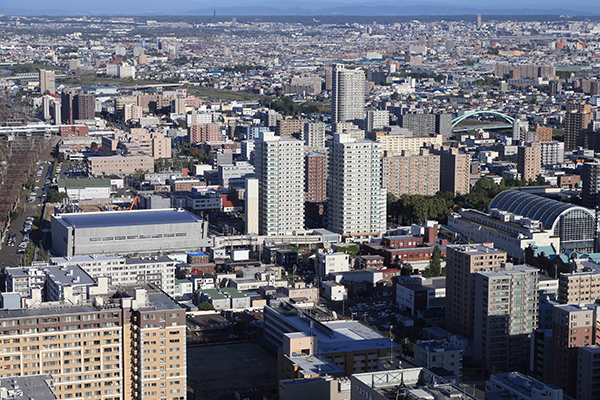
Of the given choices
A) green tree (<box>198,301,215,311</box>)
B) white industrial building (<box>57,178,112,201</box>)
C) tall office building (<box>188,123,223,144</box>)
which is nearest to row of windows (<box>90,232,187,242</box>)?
green tree (<box>198,301,215,311</box>)

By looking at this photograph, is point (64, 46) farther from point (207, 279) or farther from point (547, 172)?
point (207, 279)

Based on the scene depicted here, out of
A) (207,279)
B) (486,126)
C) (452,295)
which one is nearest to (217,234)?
(207,279)

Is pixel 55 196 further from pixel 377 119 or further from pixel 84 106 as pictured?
pixel 84 106

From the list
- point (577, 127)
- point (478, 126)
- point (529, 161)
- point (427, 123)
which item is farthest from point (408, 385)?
point (478, 126)

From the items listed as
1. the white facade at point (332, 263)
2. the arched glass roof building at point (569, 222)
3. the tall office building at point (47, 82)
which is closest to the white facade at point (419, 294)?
the white facade at point (332, 263)

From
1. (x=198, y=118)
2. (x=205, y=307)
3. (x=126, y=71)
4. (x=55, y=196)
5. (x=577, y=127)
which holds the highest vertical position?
(x=126, y=71)

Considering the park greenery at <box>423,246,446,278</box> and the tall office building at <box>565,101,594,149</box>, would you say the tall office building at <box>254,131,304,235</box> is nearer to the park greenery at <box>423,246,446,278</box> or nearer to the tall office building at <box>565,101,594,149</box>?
the park greenery at <box>423,246,446,278</box>
